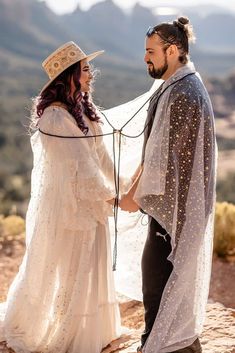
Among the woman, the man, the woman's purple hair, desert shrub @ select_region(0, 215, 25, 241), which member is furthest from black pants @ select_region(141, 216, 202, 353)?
desert shrub @ select_region(0, 215, 25, 241)

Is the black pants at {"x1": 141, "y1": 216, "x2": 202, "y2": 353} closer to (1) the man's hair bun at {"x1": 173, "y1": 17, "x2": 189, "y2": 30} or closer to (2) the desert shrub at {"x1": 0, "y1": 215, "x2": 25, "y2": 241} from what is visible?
(1) the man's hair bun at {"x1": 173, "y1": 17, "x2": 189, "y2": 30}

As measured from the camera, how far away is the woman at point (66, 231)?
360 centimetres

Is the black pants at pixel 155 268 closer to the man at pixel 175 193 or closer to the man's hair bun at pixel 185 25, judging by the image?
the man at pixel 175 193

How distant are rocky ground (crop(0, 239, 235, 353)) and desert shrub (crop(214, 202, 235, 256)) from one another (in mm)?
154

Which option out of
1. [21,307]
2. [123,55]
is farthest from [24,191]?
[123,55]

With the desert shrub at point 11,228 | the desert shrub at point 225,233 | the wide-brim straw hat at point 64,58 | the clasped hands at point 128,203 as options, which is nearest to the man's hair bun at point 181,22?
the wide-brim straw hat at point 64,58

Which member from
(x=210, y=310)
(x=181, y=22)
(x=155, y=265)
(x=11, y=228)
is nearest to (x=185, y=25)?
(x=181, y=22)

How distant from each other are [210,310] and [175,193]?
1.46 metres

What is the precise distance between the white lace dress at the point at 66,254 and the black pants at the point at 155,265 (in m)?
0.36

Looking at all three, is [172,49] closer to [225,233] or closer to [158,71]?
[158,71]

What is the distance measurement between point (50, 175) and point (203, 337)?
1443 mm

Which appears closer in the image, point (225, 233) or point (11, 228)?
point (225, 233)

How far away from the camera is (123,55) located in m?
85.9

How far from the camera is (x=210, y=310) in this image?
14.9 feet
